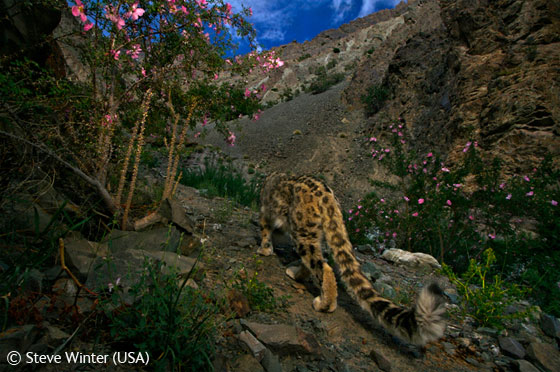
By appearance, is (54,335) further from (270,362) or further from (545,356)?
(545,356)

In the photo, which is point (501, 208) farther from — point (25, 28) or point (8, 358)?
point (25, 28)

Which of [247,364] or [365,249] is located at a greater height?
[247,364]

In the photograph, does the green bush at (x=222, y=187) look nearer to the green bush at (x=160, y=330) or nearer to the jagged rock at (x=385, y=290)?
the jagged rock at (x=385, y=290)

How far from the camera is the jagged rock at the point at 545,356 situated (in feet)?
7.77

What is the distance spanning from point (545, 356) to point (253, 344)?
2589 millimetres

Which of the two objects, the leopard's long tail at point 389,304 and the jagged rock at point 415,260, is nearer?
the leopard's long tail at point 389,304

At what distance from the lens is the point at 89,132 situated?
2.92 metres

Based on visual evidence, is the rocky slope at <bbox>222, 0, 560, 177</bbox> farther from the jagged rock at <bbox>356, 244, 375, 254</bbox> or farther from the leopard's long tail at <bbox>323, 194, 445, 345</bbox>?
the jagged rock at <bbox>356, 244, 375, 254</bbox>

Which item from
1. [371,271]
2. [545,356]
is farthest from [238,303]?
[545,356]

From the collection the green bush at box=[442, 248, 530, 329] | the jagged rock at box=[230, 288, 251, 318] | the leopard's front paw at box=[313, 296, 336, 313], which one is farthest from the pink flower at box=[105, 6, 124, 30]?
the green bush at box=[442, 248, 530, 329]

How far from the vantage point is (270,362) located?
1.93 m

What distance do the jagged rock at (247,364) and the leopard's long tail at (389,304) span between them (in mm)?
1186

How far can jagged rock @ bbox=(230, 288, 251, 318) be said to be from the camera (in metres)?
2.39

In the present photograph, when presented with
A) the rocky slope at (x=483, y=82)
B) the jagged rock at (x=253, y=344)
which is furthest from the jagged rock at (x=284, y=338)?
the rocky slope at (x=483, y=82)
